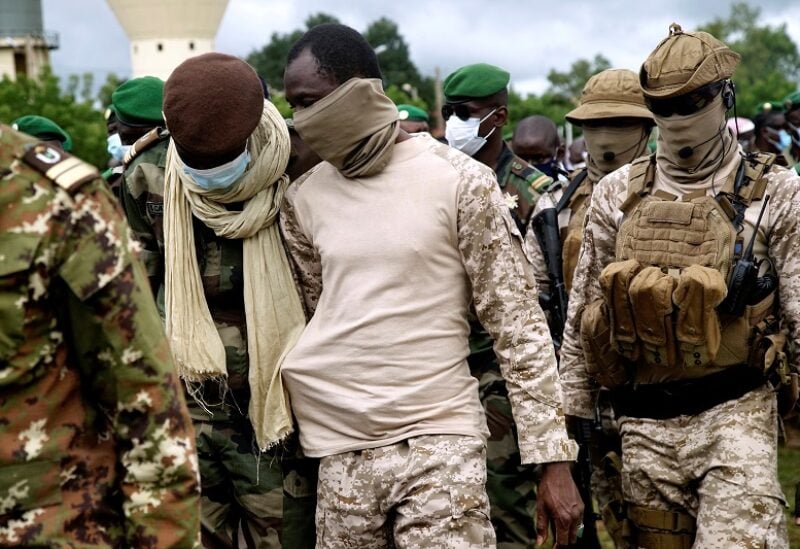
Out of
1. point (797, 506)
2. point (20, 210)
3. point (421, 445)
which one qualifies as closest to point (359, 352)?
point (421, 445)

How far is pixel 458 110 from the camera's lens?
246 inches

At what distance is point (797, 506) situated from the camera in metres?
4.55

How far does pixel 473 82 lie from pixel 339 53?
2540mm

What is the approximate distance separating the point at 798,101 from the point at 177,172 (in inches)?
294

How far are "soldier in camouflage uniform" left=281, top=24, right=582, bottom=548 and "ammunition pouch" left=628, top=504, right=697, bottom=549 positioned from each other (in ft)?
3.16

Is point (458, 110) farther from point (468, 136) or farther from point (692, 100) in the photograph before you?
point (692, 100)

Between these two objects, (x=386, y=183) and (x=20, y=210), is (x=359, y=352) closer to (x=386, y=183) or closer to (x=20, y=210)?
(x=386, y=183)

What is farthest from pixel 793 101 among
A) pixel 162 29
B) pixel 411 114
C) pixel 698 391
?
pixel 162 29

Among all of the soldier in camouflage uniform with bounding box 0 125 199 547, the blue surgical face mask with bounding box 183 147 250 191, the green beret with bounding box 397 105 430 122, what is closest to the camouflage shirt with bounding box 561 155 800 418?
the blue surgical face mask with bounding box 183 147 250 191

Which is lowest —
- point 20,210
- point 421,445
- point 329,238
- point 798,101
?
point 798,101

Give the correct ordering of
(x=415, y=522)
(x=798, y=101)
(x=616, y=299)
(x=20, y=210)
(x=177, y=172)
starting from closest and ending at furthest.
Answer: (x=20, y=210) → (x=415, y=522) → (x=177, y=172) → (x=616, y=299) → (x=798, y=101)

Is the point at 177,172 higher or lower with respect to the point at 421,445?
higher

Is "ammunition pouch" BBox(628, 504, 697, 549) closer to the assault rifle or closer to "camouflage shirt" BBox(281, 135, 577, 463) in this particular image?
the assault rifle

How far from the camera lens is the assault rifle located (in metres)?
5.70
